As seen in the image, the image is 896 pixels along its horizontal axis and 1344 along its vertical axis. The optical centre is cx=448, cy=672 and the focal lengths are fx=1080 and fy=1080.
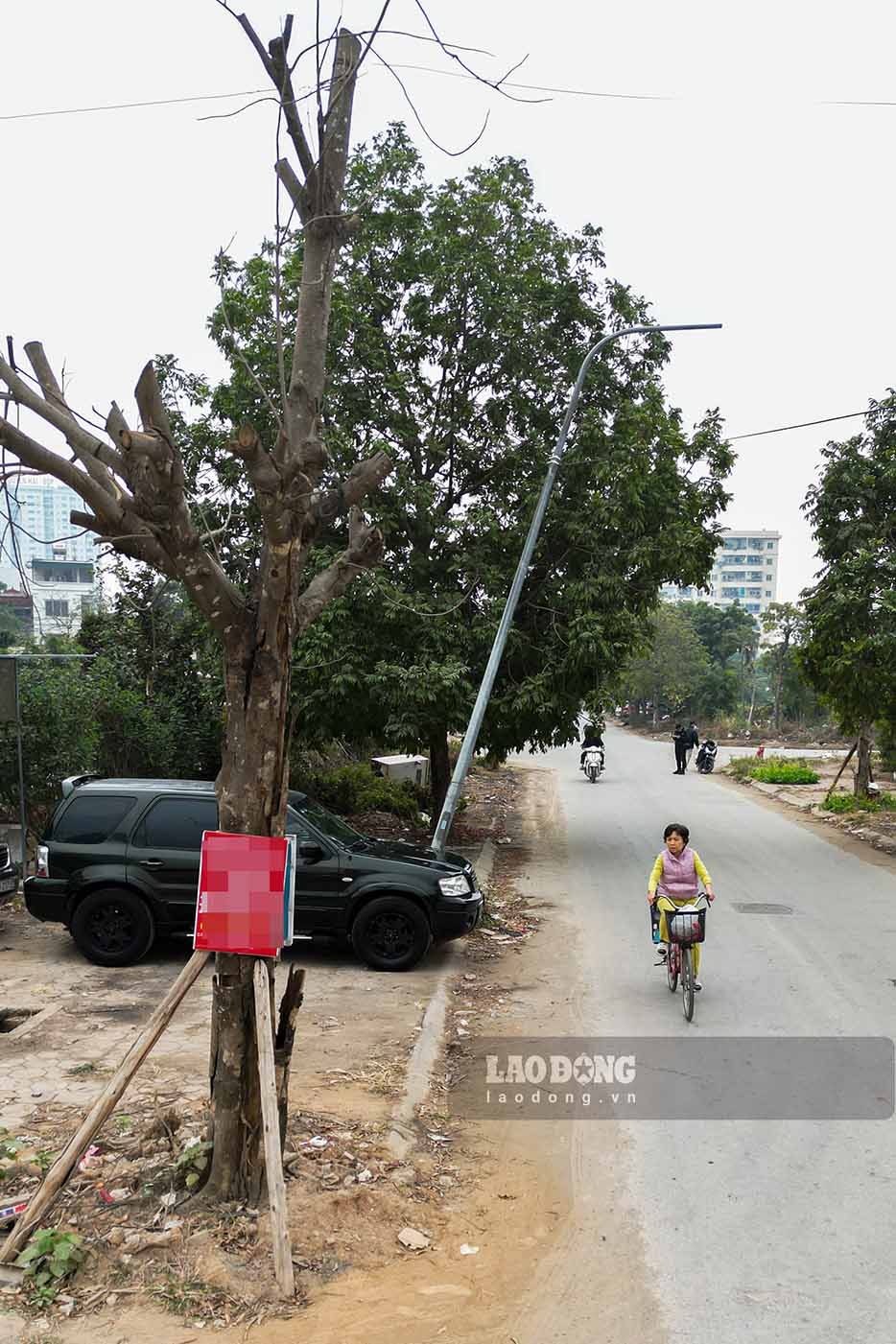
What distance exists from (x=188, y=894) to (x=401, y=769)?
14141 mm

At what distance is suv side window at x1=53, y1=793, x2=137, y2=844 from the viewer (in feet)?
34.3

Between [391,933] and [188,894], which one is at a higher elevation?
[188,894]

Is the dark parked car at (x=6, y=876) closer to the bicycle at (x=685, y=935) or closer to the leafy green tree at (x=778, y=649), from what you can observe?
the bicycle at (x=685, y=935)

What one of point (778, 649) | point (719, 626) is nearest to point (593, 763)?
point (778, 649)

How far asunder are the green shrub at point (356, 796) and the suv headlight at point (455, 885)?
987cm

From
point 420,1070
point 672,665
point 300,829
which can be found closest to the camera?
point 420,1070

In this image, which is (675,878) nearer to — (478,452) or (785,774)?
(478,452)

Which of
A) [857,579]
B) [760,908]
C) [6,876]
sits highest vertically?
[857,579]

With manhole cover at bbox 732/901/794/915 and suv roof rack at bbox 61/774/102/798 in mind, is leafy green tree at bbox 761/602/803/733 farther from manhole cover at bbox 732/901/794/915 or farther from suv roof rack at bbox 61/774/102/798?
suv roof rack at bbox 61/774/102/798

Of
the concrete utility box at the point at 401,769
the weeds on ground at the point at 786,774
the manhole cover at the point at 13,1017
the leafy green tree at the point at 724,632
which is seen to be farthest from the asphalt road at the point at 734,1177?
the leafy green tree at the point at 724,632

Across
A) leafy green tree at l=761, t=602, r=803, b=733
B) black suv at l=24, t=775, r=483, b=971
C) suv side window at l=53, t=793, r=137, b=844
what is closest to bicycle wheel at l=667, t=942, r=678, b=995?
black suv at l=24, t=775, r=483, b=971

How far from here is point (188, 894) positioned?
10227 millimetres

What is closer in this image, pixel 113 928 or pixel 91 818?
pixel 113 928

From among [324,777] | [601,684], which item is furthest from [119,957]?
[324,777]
